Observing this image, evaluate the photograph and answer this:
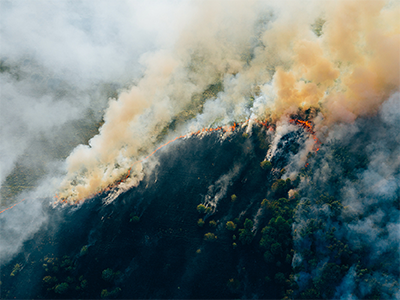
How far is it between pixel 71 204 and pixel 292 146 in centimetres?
5767

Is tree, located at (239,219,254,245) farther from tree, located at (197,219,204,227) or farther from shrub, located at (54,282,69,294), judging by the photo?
shrub, located at (54,282,69,294)

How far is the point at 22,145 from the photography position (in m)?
79.0

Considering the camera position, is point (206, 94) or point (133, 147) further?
point (206, 94)

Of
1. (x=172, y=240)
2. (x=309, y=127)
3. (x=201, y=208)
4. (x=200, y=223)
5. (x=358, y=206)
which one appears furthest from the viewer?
(x=309, y=127)

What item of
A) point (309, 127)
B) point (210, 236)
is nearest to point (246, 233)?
point (210, 236)

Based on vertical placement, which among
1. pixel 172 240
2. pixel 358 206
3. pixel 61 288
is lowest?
pixel 61 288

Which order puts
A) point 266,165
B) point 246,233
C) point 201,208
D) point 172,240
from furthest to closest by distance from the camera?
point 266,165 < point 201,208 < point 172,240 < point 246,233

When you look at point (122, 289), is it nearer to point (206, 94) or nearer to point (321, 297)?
point (321, 297)

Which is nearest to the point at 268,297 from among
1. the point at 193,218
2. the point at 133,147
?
the point at 193,218

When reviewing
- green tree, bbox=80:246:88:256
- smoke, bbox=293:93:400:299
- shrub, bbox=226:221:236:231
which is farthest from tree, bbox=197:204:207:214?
green tree, bbox=80:246:88:256

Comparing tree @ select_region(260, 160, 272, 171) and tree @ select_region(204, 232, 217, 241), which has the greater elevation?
tree @ select_region(260, 160, 272, 171)

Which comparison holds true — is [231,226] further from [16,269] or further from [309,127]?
[16,269]

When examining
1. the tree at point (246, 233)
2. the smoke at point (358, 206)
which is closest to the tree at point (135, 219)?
the tree at point (246, 233)

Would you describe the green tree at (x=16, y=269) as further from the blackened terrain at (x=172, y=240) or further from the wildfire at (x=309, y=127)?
the wildfire at (x=309, y=127)
